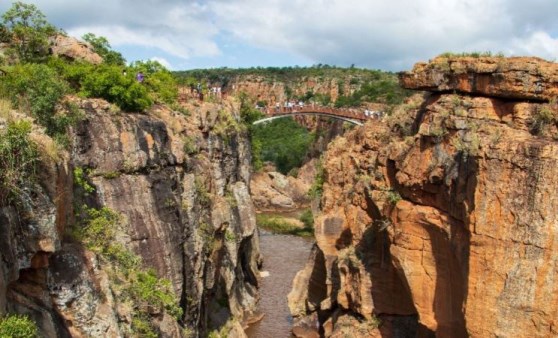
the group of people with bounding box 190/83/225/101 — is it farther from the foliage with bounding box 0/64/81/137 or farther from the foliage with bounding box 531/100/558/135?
the foliage with bounding box 531/100/558/135

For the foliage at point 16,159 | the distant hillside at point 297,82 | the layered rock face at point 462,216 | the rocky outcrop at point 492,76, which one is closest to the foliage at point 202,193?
the layered rock face at point 462,216

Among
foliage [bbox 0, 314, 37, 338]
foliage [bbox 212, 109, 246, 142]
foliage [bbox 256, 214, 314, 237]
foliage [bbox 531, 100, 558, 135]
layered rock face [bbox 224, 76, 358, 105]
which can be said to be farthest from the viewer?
layered rock face [bbox 224, 76, 358, 105]

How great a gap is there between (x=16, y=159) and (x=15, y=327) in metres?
2.58

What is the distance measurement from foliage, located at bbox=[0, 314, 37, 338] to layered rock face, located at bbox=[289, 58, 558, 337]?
9.07 metres

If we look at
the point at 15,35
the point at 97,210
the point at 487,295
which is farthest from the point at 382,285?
the point at 15,35

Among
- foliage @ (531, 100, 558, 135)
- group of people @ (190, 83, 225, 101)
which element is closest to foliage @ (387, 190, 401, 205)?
Answer: foliage @ (531, 100, 558, 135)

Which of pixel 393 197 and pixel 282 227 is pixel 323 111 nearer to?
pixel 282 227

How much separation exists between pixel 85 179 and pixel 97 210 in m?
0.88

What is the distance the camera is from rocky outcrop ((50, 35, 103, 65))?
66.9ft

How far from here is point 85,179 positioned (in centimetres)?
1473

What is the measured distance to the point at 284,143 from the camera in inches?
3445

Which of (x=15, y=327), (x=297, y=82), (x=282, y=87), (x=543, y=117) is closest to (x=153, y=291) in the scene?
(x=15, y=327)

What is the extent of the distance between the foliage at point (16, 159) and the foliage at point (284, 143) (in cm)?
5681

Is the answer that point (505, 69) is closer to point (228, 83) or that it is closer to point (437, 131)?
point (437, 131)
